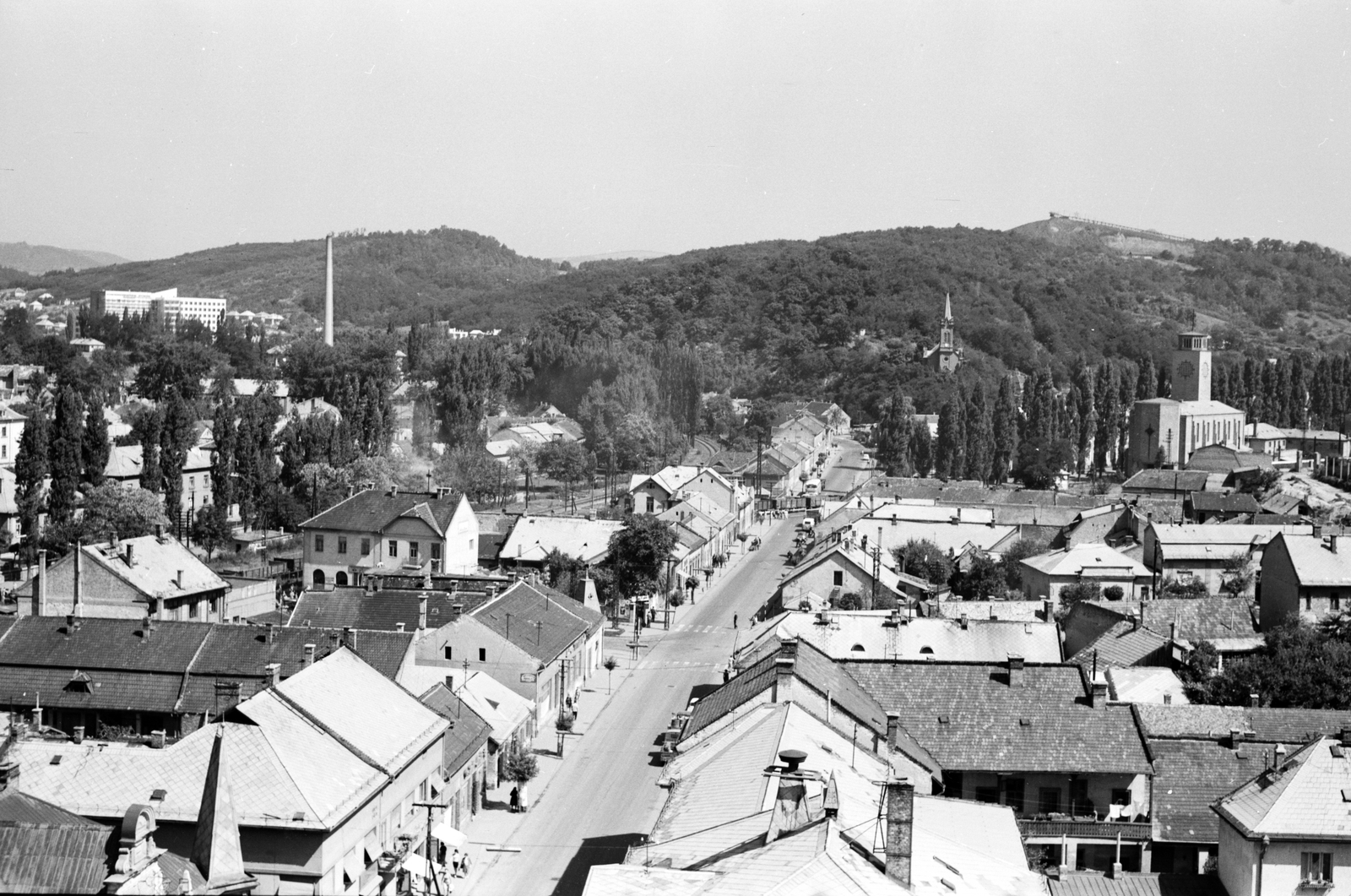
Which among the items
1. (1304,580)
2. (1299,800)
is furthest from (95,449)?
(1299,800)

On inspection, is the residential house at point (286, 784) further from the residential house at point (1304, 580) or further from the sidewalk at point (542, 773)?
the residential house at point (1304, 580)

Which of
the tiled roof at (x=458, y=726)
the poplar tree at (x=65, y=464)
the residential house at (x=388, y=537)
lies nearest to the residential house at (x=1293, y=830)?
the tiled roof at (x=458, y=726)

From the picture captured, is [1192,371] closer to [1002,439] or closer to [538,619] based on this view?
[1002,439]

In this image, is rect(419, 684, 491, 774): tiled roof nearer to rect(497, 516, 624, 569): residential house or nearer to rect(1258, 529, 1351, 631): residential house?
rect(497, 516, 624, 569): residential house

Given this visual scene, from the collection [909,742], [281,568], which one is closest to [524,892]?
[909,742]

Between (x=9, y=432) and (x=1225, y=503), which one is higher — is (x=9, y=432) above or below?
above

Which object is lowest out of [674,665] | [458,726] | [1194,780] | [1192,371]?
[674,665]
